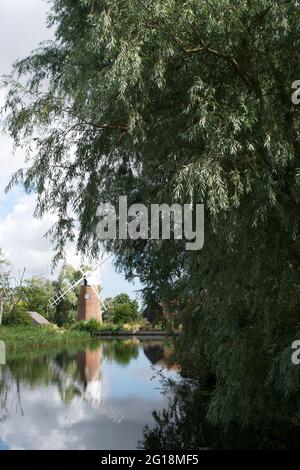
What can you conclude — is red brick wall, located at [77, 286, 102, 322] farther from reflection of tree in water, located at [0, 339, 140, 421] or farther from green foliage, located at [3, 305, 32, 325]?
reflection of tree in water, located at [0, 339, 140, 421]

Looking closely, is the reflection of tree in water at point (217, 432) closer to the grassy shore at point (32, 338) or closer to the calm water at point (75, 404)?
the calm water at point (75, 404)

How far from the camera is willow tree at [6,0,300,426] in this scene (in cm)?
416

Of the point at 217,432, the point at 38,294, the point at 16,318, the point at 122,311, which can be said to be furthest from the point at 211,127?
the point at 122,311

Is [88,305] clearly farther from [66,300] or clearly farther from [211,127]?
[211,127]

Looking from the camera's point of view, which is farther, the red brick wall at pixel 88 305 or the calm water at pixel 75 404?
the red brick wall at pixel 88 305

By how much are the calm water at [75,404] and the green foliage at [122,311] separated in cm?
2289

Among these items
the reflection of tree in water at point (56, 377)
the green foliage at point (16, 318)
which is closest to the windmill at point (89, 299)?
the green foliage at point (16, 318)

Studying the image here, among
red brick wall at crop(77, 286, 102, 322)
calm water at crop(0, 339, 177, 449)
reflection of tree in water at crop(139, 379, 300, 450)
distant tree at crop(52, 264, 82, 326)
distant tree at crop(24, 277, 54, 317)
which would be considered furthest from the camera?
distant tree at crop(52, 264, 82, 326)

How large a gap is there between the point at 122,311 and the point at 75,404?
102 feet

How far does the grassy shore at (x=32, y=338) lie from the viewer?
2374 centimetres

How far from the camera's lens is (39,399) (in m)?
10.4

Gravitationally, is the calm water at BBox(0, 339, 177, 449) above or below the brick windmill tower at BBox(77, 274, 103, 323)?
below

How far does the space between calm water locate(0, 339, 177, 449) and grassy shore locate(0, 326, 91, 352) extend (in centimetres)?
615

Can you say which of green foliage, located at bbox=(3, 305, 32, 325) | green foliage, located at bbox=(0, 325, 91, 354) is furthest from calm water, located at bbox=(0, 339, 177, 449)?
green foliage, located at bbox=(3, 305, 32, 325)
